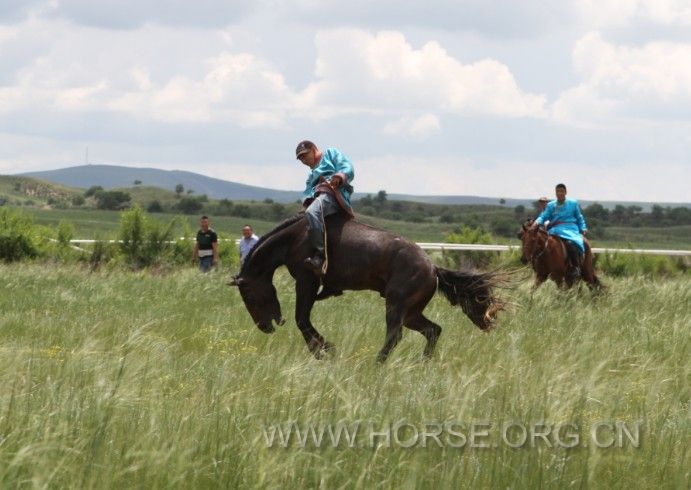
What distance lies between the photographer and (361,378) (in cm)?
816

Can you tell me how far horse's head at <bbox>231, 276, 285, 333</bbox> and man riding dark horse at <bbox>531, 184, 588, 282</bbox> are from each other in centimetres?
784

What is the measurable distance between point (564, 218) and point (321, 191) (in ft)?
28.4

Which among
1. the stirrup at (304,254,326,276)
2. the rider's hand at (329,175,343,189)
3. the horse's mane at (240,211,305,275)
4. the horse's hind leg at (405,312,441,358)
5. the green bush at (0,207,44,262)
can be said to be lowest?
the green bush at (0,207,44,262)

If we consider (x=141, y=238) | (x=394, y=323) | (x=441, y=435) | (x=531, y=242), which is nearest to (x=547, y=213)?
(x=531, y=242)

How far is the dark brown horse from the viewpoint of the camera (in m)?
11.1

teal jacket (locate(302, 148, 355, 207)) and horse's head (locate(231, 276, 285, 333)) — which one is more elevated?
teal jacket (locate(302, 148, 355, 207))

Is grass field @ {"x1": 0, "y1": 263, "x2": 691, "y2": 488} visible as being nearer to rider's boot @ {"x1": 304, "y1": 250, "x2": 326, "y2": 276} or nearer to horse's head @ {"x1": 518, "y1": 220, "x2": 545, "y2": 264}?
rider's boot @ {"x1": 304, "y1": 250, "x2": 326, "y2": 276}

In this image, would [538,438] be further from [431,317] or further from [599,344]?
[431,317]

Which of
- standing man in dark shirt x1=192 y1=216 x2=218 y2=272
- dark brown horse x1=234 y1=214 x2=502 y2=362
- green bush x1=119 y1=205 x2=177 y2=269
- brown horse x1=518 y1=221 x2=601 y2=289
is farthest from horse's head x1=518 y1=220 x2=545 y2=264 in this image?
green bush x1=119 y1=205 x2=177 y2=269

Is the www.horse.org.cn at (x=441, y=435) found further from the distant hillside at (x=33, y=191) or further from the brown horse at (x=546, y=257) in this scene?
the distant hillside at (x=33, y=191)

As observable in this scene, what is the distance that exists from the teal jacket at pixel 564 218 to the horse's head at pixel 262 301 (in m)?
8.08

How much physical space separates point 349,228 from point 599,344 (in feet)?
7.72

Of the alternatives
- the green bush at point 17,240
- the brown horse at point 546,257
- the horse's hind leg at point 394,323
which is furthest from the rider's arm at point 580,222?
the green bush at point 17,240

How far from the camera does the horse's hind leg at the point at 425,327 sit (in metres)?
11.1
